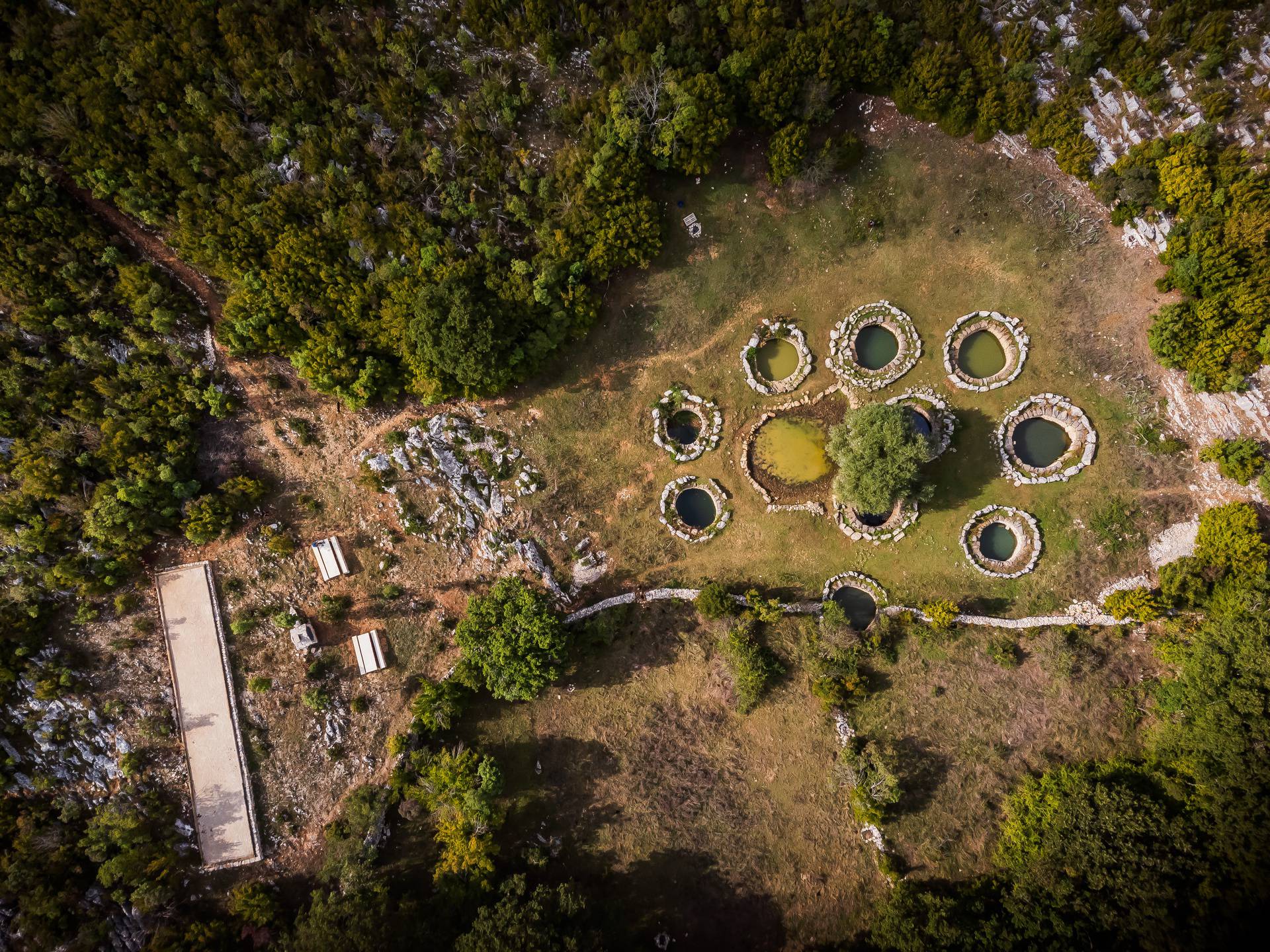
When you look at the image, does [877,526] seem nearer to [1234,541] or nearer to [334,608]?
[1234,541]

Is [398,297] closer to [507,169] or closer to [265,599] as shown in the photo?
[507,169]

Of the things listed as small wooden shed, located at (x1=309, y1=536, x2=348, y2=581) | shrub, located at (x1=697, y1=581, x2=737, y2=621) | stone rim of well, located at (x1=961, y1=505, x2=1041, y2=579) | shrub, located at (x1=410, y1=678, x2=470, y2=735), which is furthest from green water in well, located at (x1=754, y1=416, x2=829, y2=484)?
small wooden shed, located at (x1=309, y1=536, x2=348, y2=581)

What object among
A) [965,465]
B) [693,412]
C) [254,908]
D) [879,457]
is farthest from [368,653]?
[965,465]

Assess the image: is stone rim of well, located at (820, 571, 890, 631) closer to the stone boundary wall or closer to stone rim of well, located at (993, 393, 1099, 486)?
the stone boundary wall

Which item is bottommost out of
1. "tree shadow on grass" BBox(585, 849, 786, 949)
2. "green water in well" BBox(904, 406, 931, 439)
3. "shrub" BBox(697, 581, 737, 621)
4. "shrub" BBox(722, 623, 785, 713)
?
"tree shadow on grass" BBox(585, 849, 786, 949)

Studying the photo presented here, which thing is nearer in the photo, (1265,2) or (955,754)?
(1265,2)

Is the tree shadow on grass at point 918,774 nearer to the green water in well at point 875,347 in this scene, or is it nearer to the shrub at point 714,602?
the shrub at point 714,602

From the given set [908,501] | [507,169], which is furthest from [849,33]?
[908,501]
